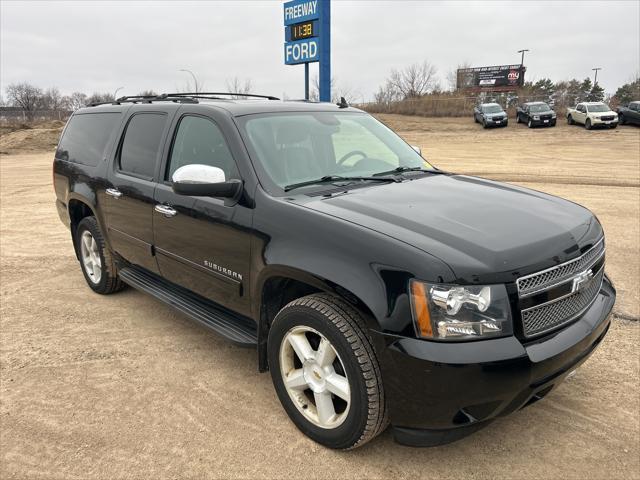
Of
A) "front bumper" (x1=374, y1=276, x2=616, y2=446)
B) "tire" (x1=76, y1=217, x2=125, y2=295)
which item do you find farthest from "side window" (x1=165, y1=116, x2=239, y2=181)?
"front bumper" (x1=374, y1=276, x2=616, y2=446)

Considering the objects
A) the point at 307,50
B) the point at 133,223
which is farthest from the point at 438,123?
the point at 133,223

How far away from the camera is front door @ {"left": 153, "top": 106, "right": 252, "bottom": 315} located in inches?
126

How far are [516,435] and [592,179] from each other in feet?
41.4

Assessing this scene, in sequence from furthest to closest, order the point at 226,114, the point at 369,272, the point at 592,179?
1. the point at 592,179
2. the point at 226,114
3. the point at 369,272

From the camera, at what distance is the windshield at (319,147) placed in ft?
10.9

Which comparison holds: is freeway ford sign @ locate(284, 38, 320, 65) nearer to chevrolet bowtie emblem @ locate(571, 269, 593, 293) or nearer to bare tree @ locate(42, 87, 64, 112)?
chevrolet bowtie emblem @ locate(571, 269, 593, 293)

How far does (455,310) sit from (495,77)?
5688 cm

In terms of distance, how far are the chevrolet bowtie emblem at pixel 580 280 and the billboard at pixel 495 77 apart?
5481 centimetres

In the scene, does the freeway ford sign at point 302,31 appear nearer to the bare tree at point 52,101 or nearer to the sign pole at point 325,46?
the sign pole at point 325,46

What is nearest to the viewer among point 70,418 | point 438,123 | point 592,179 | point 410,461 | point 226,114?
point 410,461

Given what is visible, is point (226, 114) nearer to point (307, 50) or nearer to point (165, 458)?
point (165, 458)

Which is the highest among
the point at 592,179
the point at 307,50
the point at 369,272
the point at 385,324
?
the point at 307,50

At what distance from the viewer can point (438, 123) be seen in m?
37.8

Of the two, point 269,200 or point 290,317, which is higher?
point 269,200
